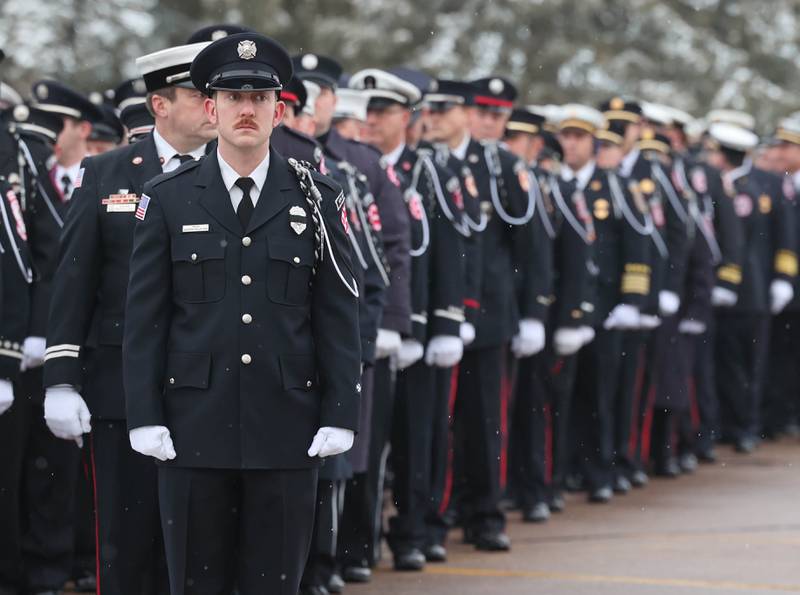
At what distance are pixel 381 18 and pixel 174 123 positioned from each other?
55.5 feet

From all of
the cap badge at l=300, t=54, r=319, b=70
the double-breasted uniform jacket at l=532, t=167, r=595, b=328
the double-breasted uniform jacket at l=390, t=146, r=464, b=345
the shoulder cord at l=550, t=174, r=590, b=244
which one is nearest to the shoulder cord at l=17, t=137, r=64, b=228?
the cap badge at l=300, t=54, r=319, b=70

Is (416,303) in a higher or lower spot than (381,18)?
lower

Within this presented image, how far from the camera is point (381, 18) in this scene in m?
22.8

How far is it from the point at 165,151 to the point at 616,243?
19.2 feet

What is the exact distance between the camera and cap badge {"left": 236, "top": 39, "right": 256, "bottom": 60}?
5281 millimetres

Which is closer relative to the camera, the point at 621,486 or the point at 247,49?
the point at 247,49

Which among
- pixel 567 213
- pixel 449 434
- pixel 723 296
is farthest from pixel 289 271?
pixel 723 296

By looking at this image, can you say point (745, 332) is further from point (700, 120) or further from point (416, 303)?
point (700, 120)

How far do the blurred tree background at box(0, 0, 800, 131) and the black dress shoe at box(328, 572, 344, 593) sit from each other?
1408 cm

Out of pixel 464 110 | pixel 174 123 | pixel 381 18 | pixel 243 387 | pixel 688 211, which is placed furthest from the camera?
pixel 381 18

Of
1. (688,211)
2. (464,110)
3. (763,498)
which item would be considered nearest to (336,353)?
(464,110)

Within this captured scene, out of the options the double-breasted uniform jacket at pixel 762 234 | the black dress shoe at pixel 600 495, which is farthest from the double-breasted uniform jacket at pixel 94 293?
the double-breasted uniform jacket at pixel 762 234

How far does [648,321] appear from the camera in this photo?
11.6 m

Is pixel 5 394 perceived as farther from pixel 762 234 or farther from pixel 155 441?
pixel 762 234
